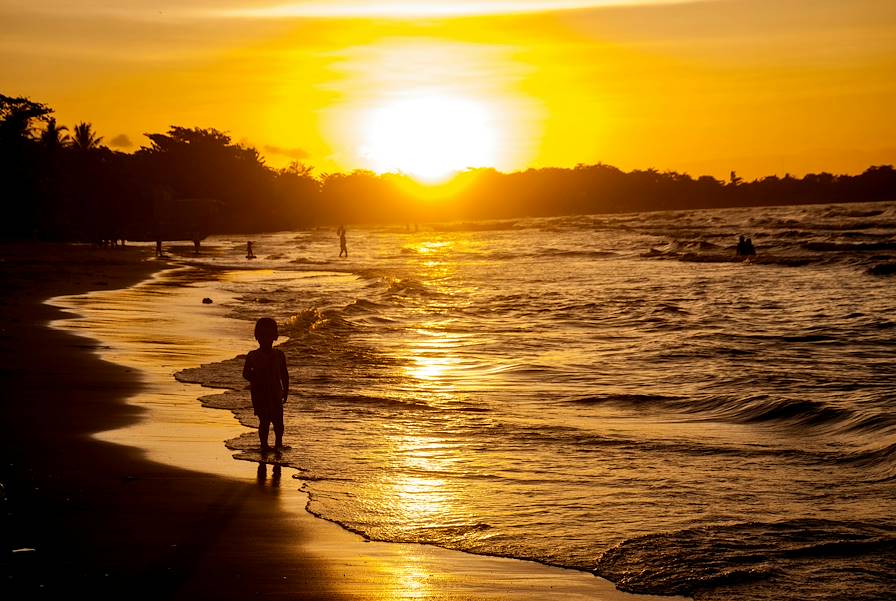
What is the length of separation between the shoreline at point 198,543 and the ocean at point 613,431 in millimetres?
344

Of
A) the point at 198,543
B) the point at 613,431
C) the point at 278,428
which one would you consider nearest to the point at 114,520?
the point at 198,543

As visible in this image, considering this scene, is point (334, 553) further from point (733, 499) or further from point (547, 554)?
point (733, 499)

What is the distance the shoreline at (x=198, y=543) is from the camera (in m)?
6.00

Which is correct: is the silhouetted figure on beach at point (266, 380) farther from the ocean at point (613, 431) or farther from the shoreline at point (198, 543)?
the shoreline at point (198, 543)

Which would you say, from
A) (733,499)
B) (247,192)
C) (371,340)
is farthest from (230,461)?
(247,192)

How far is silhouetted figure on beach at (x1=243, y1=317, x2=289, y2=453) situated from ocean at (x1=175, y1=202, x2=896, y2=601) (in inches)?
15.4

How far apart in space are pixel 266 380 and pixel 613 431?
4.02 metres

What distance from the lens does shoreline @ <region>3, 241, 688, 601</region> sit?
600 cm

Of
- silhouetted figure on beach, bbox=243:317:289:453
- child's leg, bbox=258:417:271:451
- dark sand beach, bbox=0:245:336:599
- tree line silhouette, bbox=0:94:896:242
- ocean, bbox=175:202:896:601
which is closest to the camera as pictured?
dark sand beach, bbox=0:245:336:599

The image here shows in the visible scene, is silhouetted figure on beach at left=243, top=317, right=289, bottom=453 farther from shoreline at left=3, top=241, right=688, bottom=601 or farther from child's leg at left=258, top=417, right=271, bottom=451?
shoreline at left=3, top=241, right=688, bottom=601

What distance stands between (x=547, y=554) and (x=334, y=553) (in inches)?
56.9

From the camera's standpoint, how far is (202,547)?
6660 millimetres

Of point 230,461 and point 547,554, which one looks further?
point 230,461

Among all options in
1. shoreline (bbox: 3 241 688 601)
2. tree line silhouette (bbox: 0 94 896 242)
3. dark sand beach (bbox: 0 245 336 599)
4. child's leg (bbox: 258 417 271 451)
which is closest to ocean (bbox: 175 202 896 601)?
child's leg (bbox: 258 417 271 451)
